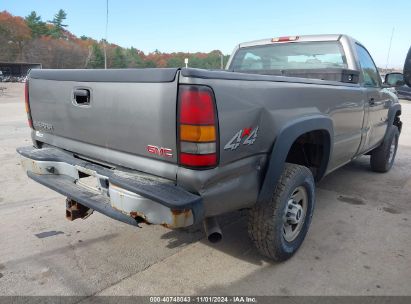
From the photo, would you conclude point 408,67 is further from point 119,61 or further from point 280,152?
point 119,61

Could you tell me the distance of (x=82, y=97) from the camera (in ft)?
8.44

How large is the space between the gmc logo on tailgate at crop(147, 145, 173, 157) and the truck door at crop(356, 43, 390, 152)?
2847 millimetres

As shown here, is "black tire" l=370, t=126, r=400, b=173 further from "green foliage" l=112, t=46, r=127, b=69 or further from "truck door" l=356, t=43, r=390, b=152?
"green foliage" l=112, t=46, r=127, b=69

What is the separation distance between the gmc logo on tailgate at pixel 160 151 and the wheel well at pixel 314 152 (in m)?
1.44

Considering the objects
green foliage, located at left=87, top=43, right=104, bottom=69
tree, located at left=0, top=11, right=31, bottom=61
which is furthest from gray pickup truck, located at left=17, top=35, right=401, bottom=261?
tree, located at left=0, top=11, right=31, bottom=61

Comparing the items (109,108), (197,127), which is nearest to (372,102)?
(197,127)

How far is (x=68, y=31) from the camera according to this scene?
352 ft

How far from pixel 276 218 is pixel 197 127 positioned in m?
1.04

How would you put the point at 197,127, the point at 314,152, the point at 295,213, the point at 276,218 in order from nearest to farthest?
the point at 197,127
the point at 276,218
the point at 295,213
the point at 314,152

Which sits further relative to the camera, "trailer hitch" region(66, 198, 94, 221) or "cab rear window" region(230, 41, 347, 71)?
"cab rear window" region(230, 41, 347, 71)

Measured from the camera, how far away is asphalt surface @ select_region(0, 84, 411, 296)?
2541mm

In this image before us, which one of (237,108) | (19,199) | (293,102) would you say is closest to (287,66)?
(293,102)

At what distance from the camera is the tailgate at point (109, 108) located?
6.87 ft

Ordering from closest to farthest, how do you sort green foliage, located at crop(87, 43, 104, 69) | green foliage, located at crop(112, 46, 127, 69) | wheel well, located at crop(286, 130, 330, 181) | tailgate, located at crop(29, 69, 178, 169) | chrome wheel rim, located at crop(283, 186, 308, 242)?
tailgate, located at crop(29, 69, 178, 169) < chrome wheel rim, located at crop(283, 186, 308, 242) < wheel well, located at crop(286, 130, 330, 181) < green foliage, located at crop(112, 46, 127, 69) < green foliage, located at crop(87, 43, 104, 69)
